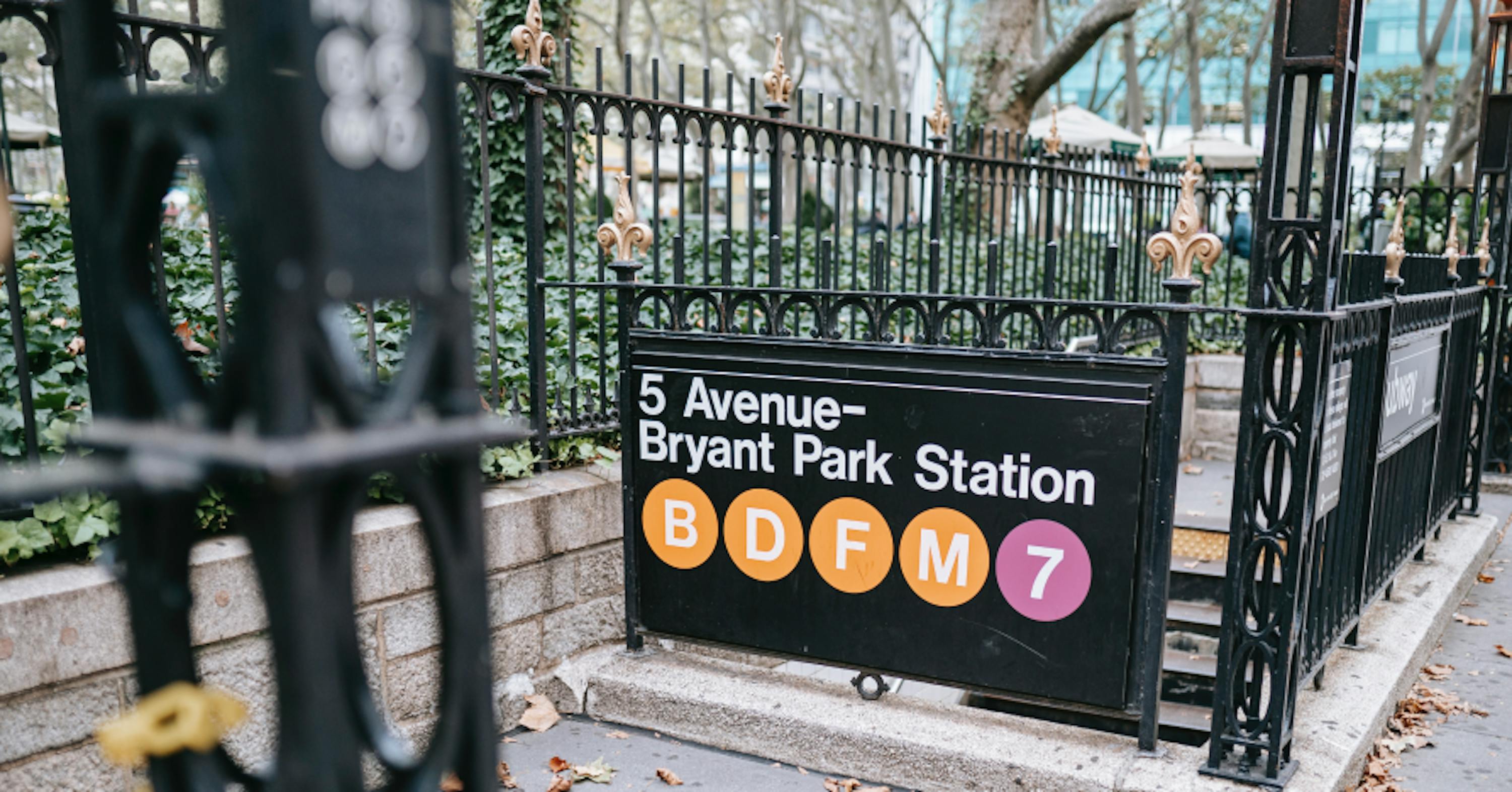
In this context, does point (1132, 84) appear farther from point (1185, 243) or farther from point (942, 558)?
point (942, 558)

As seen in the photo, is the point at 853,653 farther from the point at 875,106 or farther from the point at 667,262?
the point at 667,262

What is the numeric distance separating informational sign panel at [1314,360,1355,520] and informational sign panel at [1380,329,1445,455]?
0.62 metres

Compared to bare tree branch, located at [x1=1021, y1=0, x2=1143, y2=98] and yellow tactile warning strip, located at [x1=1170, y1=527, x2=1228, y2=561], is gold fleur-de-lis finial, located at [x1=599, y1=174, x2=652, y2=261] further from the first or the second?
bare tree branch, located at [x1=1021, y1=0, x2=1143, y2=98]

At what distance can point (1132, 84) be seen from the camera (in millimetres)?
26703

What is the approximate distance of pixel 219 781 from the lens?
1.54 metres

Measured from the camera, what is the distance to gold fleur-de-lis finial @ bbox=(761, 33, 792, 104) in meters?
5.34

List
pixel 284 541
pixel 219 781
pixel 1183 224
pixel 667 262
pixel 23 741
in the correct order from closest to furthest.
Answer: pixel 284 541
pixel 219 781
pixel 23 741
pixel 1183 224
pixel 667 262

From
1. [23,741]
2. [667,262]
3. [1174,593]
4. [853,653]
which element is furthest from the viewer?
[667,262]

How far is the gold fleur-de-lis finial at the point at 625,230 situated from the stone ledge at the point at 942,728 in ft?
5.14

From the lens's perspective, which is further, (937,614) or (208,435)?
(937,614)

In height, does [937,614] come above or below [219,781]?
below

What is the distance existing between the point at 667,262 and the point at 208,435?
23.1 feet

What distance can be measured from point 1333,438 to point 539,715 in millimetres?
2962

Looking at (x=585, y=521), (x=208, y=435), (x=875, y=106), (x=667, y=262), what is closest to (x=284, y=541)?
(x=208, y=435)
